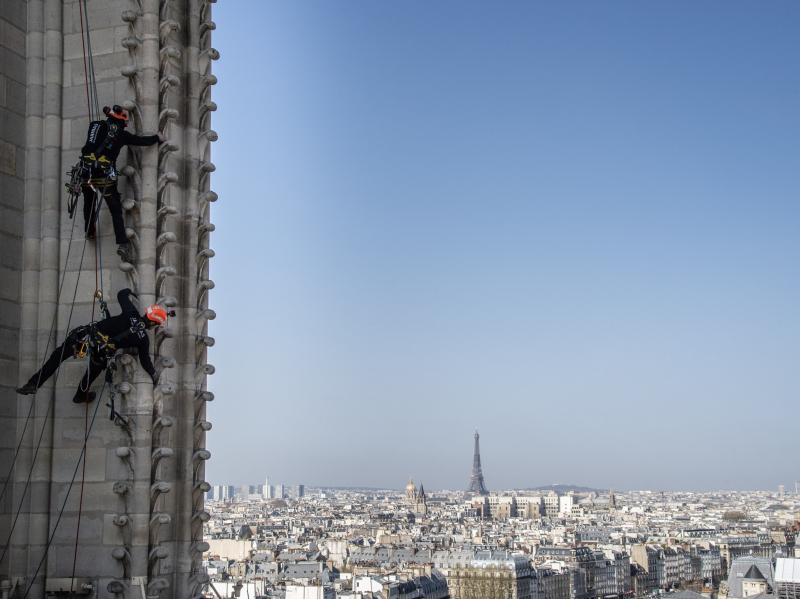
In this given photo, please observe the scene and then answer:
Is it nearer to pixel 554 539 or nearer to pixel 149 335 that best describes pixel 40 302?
pixel 149 335

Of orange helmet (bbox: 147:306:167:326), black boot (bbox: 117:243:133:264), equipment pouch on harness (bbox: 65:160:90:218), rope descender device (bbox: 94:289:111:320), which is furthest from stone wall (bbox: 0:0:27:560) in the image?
orange helmet (bbox: 147:306:167:326)

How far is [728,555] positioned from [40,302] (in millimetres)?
92045

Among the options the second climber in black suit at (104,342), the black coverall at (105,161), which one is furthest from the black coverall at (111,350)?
the black coverall at (105,161)

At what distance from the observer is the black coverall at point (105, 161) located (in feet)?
18.0

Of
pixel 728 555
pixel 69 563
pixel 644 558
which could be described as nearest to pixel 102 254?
pixel 69 563

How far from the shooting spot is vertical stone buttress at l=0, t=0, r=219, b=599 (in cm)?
542

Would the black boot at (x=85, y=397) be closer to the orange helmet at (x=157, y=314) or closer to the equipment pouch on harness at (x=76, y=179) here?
the orange helmet at (x=157, y=314)

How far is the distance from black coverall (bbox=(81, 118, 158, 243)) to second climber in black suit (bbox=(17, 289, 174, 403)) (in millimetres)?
469

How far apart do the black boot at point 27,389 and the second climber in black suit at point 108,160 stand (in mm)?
859

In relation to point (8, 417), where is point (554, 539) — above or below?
below

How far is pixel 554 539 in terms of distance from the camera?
317ft

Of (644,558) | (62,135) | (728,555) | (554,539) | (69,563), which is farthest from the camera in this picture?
(554,539)

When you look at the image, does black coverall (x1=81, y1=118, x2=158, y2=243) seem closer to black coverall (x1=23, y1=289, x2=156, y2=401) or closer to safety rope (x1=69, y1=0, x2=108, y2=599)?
safety rope (x1=69, y1=0, x2=108, y2=599)

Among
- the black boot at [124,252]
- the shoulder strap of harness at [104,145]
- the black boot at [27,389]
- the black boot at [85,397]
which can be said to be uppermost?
the shoulder strap of harness at [104,145]
